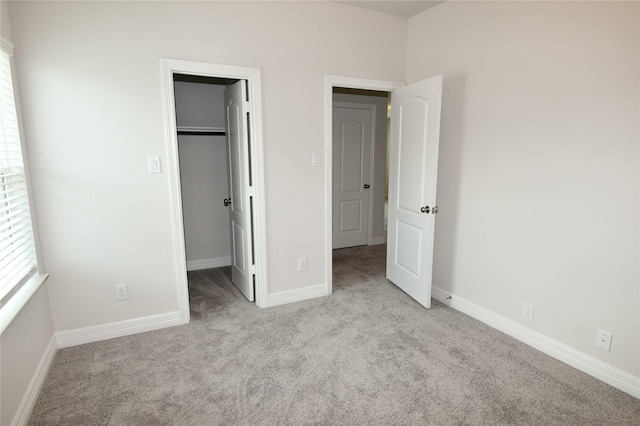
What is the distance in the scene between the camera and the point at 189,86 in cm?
403

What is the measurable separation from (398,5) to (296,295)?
282cm

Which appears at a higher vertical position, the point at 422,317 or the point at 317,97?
the point at 317,97

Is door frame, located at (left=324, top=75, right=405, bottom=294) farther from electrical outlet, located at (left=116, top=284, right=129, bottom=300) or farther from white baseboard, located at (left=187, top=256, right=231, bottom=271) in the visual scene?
electrical outlet, located at (left=116, top=284, right=129, bottom=300)

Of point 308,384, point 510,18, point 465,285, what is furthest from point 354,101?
point 308,384

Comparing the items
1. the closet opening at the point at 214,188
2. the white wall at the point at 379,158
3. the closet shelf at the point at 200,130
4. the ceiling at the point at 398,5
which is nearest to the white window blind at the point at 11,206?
→ the closet opening at the point at 214,188

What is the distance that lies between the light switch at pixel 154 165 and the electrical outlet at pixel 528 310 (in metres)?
2.95

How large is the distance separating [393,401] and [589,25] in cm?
250

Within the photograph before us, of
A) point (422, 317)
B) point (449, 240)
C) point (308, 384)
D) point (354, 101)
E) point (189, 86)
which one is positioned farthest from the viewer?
point (354, 101)

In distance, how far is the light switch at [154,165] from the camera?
2650mm

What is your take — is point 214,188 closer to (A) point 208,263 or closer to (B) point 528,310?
(A) point 208,263

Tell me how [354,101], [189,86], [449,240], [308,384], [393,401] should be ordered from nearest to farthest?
[393,401]
[308,384]
[449,240]
[189,86]
[354,101]

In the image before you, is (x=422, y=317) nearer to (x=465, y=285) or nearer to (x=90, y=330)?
(x=465, y=285)

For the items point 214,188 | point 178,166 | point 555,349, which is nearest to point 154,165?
point 178,166

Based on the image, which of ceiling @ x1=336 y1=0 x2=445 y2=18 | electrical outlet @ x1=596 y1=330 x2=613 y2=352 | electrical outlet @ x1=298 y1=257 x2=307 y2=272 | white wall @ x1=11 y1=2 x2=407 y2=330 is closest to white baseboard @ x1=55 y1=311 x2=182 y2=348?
white wall @ x1=11 y1=2 x2=407 y2=330
